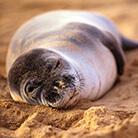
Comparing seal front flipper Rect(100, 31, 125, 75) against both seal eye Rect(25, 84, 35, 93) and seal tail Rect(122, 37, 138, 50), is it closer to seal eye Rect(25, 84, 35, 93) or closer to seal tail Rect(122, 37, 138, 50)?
seal tail Rect(122, 37, 138, 50)

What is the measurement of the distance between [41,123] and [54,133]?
8.7 inches

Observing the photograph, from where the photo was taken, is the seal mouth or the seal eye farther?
the seal eye

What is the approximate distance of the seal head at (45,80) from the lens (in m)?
2.20

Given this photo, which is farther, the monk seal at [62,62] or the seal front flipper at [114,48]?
the seal front flipper at [114,48]

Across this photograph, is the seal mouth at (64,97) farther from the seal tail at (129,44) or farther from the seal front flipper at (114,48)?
the seal tail at (129,44)

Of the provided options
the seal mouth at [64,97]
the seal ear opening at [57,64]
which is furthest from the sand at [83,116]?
the seal ear opening at [57,64]

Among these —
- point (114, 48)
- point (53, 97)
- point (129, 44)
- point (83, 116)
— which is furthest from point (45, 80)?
point (129, 44)

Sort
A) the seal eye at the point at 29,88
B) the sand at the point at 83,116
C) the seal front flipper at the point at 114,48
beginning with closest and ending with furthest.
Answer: the sand at the point at 83,116 → the seal eye at the point at 29,88 → the seal front flipper at the point at 114,48

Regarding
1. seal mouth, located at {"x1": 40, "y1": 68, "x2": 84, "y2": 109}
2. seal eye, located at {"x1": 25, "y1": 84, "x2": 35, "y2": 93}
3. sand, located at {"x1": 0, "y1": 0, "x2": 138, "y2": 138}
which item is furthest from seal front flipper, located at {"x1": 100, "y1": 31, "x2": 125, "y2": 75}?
seal eye, located at {"x1": 25, "y1": 84, "x2": 35, "y2": 93}

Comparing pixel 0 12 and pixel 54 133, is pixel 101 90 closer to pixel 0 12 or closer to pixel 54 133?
pixel 54 133

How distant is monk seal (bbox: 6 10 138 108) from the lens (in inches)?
89.0

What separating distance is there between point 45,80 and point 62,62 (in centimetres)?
29

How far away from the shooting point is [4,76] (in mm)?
3809

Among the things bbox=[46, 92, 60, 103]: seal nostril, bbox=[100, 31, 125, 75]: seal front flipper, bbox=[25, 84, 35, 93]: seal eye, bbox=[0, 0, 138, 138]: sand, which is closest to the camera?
bbox=[0, 0, 138, 138]: sand
